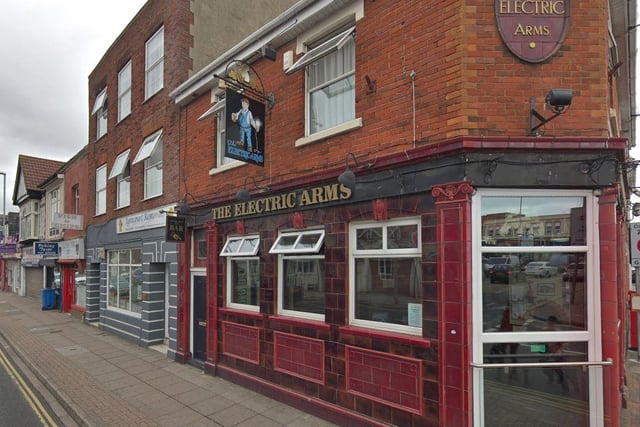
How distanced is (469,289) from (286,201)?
3537 mm

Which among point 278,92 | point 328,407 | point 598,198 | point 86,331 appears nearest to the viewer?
point 598,198

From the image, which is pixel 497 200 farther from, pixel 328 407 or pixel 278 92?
pixel 278 92

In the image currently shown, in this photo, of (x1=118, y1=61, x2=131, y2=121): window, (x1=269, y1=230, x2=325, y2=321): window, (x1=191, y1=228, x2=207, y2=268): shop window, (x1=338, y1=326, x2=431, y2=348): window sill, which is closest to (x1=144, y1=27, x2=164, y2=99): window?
(x1=118, y1=61, x2=131, y2=121): window

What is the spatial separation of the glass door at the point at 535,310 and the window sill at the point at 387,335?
67 cm

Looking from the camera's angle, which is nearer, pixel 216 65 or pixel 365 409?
pixel 365 409

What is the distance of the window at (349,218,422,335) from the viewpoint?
17.7 ft

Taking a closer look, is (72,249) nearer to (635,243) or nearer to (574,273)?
(574,273)

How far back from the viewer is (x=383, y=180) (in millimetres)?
5590

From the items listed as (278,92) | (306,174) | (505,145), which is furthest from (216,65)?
(505,145)

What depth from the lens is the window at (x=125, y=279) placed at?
12.3 m

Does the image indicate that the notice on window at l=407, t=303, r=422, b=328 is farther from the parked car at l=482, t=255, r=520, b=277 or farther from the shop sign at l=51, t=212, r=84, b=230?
the shop sign at l=51, t=212, r=84, b=230

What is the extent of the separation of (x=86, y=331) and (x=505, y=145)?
15085 mm

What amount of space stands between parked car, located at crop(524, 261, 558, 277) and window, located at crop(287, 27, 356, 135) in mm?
3398

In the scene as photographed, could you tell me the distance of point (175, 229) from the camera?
955cm
